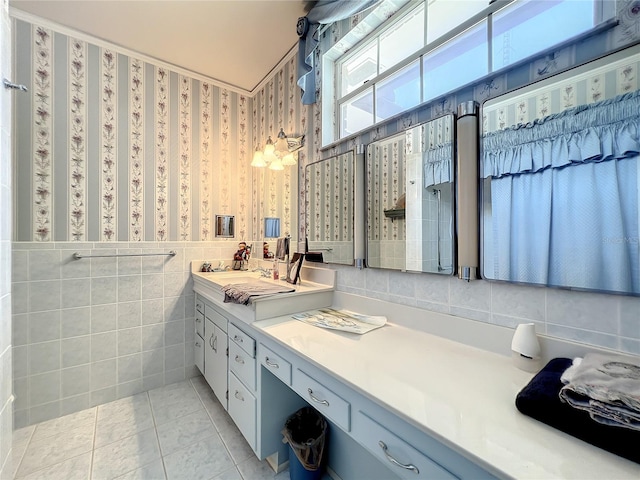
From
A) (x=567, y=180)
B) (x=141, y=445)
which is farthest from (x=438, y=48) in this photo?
(x=141, y=445)

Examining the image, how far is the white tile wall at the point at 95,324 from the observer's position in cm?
175

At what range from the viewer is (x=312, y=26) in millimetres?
1708

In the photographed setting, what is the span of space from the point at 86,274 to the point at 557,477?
2.60 metres

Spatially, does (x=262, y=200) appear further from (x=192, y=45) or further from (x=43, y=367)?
(x=43, y=367)

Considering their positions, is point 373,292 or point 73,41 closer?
point 373,292

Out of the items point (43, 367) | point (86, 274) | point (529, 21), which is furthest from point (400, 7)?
point (43, 367)

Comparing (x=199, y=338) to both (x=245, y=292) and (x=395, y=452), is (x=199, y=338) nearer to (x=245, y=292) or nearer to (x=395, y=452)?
(x=245, y=292)

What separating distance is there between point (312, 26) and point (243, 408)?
238 centimetres

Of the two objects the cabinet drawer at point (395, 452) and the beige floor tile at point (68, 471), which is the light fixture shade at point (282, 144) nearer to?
the cabinet drawer at point (395, 452)

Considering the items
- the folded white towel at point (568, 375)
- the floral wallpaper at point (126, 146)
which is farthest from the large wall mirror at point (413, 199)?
the floral wallpaper at point (126, 146)

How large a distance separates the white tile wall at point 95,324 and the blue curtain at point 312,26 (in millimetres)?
1566

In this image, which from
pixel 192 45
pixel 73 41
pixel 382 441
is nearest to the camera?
pixel 382 441

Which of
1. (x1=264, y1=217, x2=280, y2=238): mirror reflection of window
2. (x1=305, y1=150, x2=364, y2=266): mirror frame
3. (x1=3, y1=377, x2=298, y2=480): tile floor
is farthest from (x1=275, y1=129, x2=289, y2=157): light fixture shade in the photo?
(x1=3, y1=377, x2=298, y2=480): tile floor

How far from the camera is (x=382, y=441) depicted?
73cm
